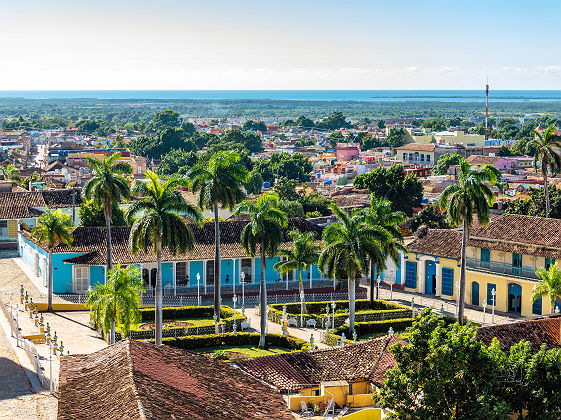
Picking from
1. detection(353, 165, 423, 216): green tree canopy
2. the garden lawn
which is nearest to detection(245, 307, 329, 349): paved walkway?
the garden lawn

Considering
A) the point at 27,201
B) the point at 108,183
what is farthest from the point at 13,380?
the point at 27,201

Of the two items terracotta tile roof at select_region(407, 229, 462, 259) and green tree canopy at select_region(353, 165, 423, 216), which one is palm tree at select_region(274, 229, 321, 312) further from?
green tree canopy at select_region(353, 165, 423, 216)

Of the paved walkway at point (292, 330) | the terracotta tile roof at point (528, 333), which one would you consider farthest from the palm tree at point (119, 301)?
the terracotta tile roof at point (528, 333)

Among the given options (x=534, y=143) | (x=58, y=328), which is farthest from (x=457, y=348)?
(x=534, y=143)

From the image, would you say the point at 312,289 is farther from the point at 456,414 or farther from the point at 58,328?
the point at 456,414

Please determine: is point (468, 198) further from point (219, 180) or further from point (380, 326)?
point (219, 180)

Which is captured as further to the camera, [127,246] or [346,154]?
[346,154]
